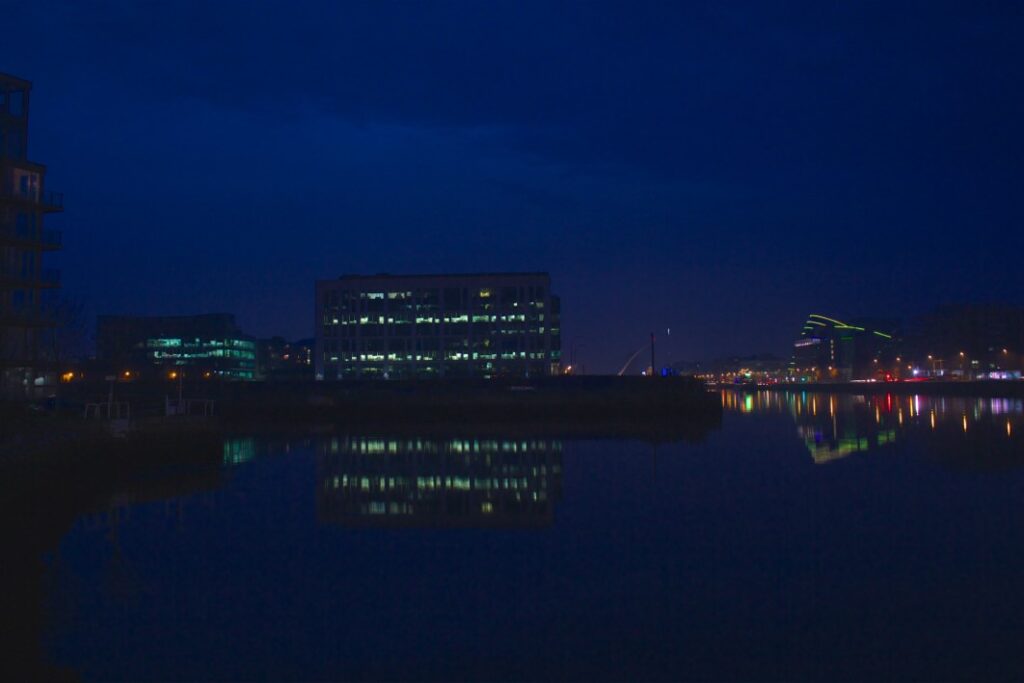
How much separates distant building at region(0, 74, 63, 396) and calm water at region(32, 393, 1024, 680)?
73.1 feet

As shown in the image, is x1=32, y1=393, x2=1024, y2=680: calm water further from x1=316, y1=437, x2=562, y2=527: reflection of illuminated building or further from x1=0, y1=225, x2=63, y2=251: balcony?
x1=0, y1=225, x2=63, y2=251: balcony

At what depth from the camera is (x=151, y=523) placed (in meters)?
22.9

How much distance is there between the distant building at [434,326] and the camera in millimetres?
155500

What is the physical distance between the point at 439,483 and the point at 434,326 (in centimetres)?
12680

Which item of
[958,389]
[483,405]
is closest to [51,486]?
[483,405]

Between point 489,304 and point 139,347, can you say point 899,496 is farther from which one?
point 139,347

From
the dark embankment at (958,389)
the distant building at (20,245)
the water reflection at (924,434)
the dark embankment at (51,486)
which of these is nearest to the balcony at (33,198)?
the distant building at (20,245)

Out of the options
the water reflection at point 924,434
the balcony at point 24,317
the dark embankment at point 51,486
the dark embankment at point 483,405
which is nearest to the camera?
the dark embankment at point 51,486

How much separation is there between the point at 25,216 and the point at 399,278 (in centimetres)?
10829

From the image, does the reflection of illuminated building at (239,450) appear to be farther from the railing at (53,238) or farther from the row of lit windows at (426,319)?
the row of lit windows at (426,319)

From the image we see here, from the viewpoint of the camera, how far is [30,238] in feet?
158

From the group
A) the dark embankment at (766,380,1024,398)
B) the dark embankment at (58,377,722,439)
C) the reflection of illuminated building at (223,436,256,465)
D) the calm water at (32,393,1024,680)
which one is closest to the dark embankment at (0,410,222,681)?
the calm water at (32,393,1024,680)

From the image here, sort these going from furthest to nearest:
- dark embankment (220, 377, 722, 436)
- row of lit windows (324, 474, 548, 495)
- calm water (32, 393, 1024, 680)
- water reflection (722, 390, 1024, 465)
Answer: dark embankment (220, 377, 722, 436)
water reflection (722, 390, 1024, 465)
row of lit windows (324, 474, 548, 495)
calm water (32, 393, 1024, 680)

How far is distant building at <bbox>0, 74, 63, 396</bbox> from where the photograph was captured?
153 feet
